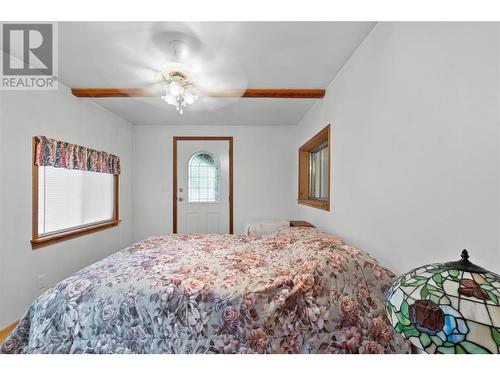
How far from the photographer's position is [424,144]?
3.55 ft

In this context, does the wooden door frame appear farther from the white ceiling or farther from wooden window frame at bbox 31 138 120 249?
the white ceiling

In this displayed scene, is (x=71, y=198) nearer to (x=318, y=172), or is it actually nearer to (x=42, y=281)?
(x=42, y=281)

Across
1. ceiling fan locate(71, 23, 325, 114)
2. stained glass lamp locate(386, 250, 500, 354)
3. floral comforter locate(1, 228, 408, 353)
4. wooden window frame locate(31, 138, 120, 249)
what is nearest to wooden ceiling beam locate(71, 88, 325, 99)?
ceiling fan locate(71, 23, 325, 114)

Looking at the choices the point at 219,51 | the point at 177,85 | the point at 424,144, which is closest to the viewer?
the point at 424,144

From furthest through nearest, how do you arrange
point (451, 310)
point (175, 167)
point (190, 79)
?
point (175, 167) < point (190, 79) < point (451, 310)

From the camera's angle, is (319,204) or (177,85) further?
(319,204)

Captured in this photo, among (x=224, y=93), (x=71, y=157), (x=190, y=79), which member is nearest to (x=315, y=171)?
(x=224, y=93)

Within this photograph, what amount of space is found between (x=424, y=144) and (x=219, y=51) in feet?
4.90

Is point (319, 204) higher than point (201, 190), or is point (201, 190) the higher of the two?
point (201, 190)

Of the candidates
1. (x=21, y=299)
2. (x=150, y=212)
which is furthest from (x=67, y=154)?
(x=150, y=212)

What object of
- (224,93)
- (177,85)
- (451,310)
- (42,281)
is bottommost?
(42,281)

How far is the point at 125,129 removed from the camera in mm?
A: 3631

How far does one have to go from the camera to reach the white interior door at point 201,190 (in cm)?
386

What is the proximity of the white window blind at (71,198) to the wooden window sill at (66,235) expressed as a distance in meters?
0.08
